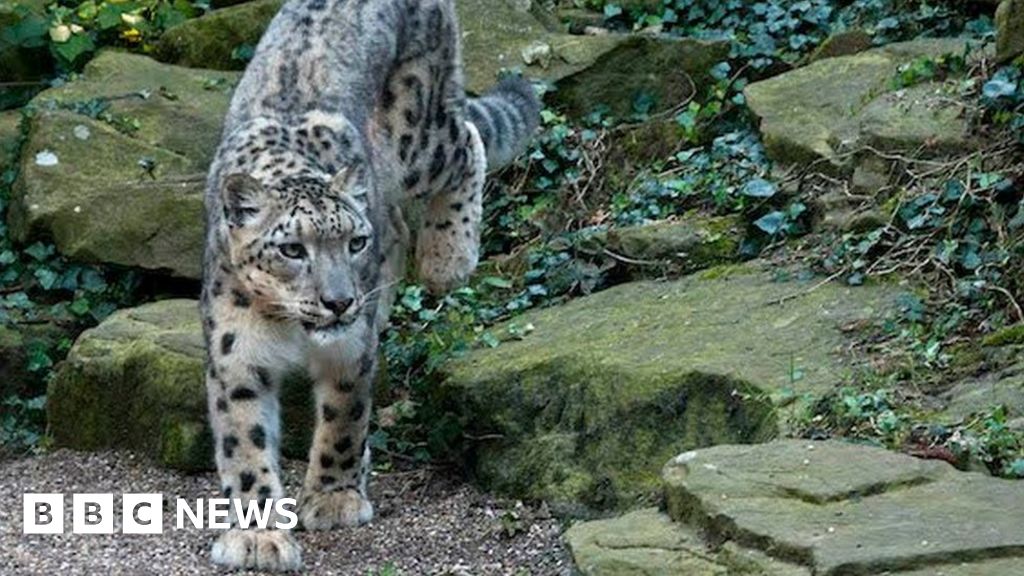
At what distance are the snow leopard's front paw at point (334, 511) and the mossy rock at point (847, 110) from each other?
8.10 ft

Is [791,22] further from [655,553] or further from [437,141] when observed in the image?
[655,553]

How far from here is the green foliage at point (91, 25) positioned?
36.6 feet

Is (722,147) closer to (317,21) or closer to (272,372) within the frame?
(317,21)

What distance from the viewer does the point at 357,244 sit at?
24.0ft

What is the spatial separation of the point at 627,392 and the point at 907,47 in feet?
A: 10.1

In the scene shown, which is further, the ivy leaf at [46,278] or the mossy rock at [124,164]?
the ivy leaf at [46,278]

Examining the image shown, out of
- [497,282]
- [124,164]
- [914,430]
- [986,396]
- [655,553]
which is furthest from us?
[124,164]

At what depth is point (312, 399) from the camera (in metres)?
8.34

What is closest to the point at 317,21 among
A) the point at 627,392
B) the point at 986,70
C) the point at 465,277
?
the point at 465,277

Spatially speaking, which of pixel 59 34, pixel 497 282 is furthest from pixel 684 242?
pixel 59 34

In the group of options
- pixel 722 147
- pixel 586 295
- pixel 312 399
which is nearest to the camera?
pixel 312 399

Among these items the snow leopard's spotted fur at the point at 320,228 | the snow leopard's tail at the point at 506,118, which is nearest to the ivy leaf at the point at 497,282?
the snow leopard's spotted fur at the point at 320,228

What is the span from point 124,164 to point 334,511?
2.82 m

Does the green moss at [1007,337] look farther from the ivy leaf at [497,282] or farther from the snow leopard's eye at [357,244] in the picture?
the ivy leaf at [497,282]
